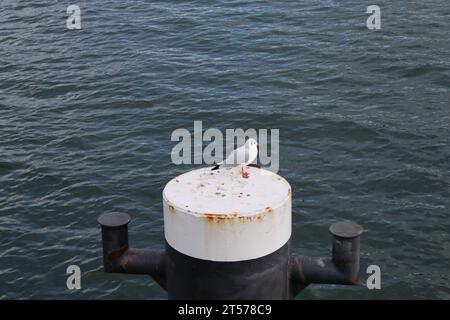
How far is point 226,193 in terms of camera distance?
23.7 feet

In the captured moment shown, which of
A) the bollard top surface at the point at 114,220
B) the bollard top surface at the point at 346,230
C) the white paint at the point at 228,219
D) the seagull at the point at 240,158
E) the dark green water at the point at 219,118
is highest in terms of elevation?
the seagull at the point at 240,158

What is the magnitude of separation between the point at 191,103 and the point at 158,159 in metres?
3.50

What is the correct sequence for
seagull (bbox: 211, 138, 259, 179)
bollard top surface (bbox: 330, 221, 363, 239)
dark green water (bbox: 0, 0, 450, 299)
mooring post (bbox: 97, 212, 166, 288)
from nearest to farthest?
bollard top surface (bbox: 330, 221, 363, 239) < mooring post (bbox: 97, 212, 166, 288) < seagull (bbox: 211, 138, 259, 179) < dark green water (bbox: 0, 0, 450, 299)

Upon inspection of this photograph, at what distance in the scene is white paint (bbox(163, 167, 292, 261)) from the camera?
22.4 ft

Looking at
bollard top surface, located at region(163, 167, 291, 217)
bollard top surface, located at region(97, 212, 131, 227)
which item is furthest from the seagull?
bollard top surface, located at region(97, 212, 131, 227)

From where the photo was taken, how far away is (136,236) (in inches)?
680

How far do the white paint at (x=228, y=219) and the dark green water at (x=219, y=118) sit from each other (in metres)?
8.46

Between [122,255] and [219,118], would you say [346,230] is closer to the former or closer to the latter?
[122,255]

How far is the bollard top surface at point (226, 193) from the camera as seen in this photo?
6910 millimetres

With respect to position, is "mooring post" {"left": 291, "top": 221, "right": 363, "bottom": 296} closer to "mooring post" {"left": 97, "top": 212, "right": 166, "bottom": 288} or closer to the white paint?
the white paint

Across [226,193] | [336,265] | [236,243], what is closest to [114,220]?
[226,193]

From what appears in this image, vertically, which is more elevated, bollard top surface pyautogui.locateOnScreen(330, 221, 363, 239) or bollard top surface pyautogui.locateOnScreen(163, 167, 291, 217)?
bollard top surface pyautogui.locateOnScreen(163, 167, 291, 217)

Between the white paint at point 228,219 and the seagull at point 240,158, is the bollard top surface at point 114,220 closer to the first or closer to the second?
the white paint at point 228,219

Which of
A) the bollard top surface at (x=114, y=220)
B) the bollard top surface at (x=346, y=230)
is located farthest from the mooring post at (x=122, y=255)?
the bollard top surface at (x=346, y=230)
